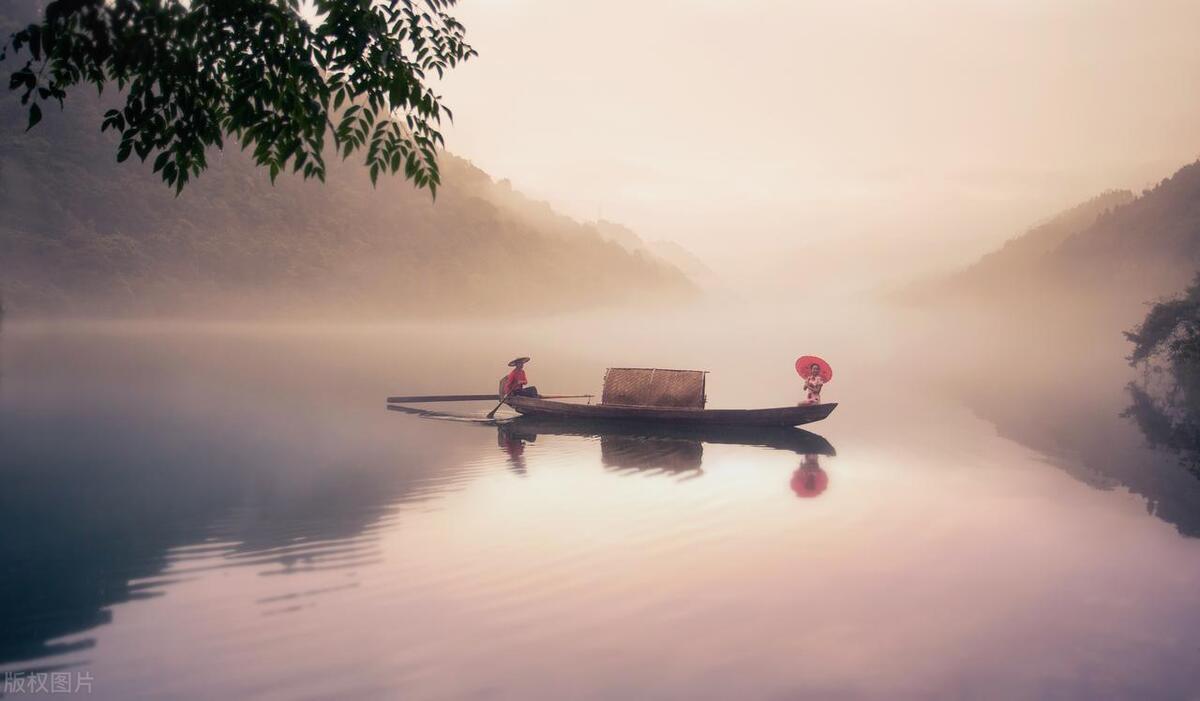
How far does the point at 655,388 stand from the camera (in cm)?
2812

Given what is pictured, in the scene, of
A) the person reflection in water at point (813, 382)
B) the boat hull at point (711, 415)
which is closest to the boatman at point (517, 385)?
the boat hull at point (711, 415)

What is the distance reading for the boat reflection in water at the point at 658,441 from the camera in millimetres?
22219

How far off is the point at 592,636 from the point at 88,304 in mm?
164203

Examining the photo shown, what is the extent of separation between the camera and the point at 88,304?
145125mm

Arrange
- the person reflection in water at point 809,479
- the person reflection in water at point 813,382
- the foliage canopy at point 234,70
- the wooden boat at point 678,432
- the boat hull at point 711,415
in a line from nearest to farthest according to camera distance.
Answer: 1. the foliage canopy at point 234,70
2. the person reflection in water at point 809,479
3. the wooden boat at point 678,432
4. the boat hull at point 711,415
5. the person reflection in water at point 813,382

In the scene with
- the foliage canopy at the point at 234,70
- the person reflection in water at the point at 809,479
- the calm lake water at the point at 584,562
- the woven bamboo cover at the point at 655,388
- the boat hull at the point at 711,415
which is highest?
the foliage canopy at the point at 234,70

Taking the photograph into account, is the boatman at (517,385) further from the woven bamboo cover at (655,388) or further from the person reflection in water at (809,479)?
the person reflection in water at (809,479)

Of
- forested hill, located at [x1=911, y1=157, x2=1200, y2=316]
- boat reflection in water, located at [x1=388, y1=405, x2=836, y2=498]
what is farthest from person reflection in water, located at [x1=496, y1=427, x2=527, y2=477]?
forested hill, located at [x1=911, y1=157, x2=1200, y2=316]

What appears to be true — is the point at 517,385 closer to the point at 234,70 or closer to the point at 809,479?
the point at 809,479

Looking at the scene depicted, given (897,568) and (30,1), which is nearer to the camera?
(897,568)

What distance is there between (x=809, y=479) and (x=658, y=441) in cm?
614

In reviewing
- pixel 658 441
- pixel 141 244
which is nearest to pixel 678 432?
pixel 658 441

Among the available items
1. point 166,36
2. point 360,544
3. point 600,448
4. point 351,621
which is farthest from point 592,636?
point 600,448

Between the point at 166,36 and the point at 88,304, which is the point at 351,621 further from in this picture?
the point at 88,304
